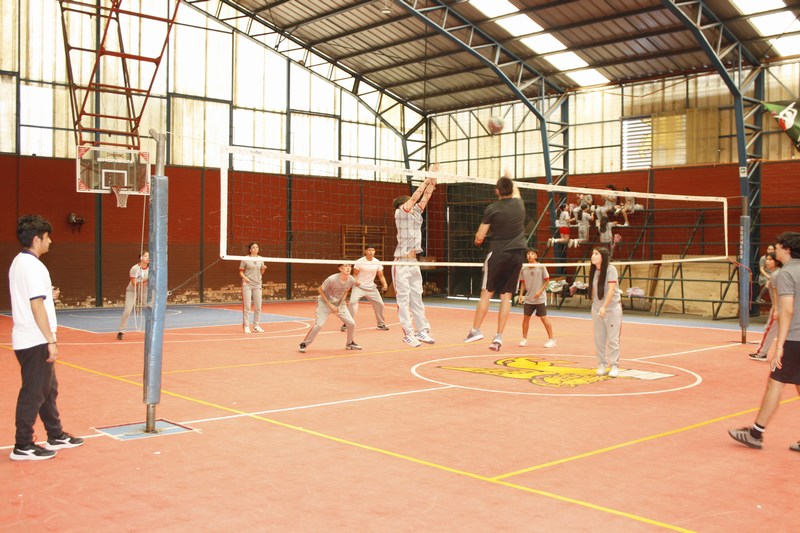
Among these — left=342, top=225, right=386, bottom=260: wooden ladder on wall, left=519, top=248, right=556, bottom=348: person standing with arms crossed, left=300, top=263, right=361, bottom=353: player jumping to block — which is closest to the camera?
left=300, top=263, right=361, bottom=353: player jumping to block

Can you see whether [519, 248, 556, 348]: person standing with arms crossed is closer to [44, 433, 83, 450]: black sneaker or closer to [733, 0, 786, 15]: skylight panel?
[44, 433, 83, 450]: black sneaker

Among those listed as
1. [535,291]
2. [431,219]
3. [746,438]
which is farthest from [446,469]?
[431,219]

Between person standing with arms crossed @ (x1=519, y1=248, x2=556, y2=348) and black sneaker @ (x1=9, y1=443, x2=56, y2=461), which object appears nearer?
black sneaker @ (x1=9, y1=443, x2=56, y2=461)

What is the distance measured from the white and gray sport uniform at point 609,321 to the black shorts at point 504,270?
1.81 m

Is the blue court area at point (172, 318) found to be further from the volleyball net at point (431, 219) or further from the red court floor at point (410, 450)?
the red court floor at point (410, 450)

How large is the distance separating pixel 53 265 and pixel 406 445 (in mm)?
20993

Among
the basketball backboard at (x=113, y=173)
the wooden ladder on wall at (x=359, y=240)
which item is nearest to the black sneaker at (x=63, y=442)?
the basketball backboard at (x=113, y=173)

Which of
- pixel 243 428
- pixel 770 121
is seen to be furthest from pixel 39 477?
pixel 770 121

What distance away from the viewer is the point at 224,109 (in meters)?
27.6

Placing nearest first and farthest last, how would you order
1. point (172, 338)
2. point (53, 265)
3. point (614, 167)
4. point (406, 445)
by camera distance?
1. point (406, 445)
2. point (172, 338)
3. point (53, 265)
4. point (614, 167)

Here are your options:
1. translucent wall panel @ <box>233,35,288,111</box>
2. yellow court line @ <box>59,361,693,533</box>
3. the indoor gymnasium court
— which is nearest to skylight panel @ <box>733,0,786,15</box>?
the indoor gymnasium court

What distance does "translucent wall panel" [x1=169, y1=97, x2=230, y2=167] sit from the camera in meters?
26.5

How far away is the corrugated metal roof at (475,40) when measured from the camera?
70.5 ft

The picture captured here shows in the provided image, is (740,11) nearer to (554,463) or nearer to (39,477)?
(554,463)
